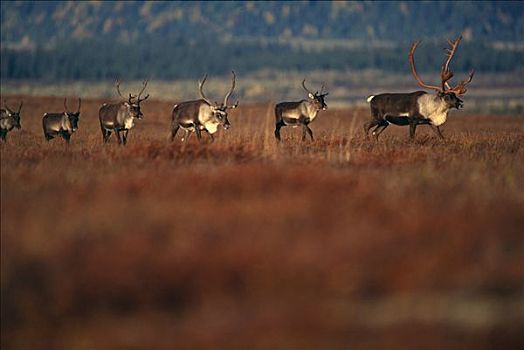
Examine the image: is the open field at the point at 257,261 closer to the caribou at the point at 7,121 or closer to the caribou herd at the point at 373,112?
the caribou herd at the point at 373,112

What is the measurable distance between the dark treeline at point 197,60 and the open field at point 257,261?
11495cm

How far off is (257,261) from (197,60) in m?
159

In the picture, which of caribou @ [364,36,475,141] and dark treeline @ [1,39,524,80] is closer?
caribou @ [364,36,475,141]

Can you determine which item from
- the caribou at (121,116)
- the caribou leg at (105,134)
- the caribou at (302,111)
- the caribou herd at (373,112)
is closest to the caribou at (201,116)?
the caribou herd at (373,112)

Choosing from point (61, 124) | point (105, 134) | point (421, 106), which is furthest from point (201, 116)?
point (421, 106)

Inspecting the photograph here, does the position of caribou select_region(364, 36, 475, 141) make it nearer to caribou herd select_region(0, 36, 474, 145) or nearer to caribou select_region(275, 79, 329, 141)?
caribou herd select_region(0, 36, 474, 145)

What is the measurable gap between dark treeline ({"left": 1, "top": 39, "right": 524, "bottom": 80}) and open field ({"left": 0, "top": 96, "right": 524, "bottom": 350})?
377ft

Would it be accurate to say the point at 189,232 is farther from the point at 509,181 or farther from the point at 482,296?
the point at 509,181

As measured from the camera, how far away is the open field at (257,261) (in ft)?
21.3

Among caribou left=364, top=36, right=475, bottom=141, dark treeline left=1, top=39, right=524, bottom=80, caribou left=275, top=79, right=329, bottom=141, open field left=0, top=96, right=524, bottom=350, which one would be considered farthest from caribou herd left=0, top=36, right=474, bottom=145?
dark treeline left=1, top=39, right=524, bottom=80

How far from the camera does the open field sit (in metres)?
6.50

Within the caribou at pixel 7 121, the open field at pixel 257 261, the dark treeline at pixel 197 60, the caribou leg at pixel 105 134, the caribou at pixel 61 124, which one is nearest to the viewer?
the open field at pixel 257 261

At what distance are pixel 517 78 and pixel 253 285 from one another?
448ft

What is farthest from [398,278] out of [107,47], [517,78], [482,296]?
[107,47]
